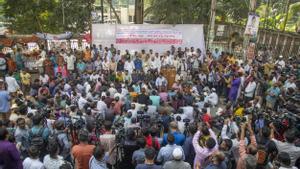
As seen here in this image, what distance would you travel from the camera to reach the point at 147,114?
7.65 meters

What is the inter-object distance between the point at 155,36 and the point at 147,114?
723 cm

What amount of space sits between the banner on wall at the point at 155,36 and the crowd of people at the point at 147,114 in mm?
438

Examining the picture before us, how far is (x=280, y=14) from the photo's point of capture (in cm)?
2519

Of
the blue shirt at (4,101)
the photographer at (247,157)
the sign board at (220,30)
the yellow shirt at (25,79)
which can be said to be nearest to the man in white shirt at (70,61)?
the yellow shirt at (25,79)

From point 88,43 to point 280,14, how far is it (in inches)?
637

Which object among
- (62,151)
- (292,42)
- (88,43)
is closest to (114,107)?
(62,151)

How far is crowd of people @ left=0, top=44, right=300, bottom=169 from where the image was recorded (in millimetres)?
5081

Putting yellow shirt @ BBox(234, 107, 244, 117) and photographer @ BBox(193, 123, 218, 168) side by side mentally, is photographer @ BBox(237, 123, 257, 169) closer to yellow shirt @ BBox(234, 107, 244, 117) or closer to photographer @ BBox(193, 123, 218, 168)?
photographer @ BBox(193, 123, 218, 168)

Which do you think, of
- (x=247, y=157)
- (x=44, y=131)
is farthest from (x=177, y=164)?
(x=44, y=131)

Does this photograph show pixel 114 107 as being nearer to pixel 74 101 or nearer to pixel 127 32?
pixel 74 101

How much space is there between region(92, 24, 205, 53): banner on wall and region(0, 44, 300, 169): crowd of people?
1.44ft

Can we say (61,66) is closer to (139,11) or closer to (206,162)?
(139,11)

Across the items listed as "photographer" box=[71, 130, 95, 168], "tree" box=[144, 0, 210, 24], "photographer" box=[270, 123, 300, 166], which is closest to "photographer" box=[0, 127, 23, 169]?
"photographer" box=[71, 130, 95, 168]

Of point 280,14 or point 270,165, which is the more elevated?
point 280,14
